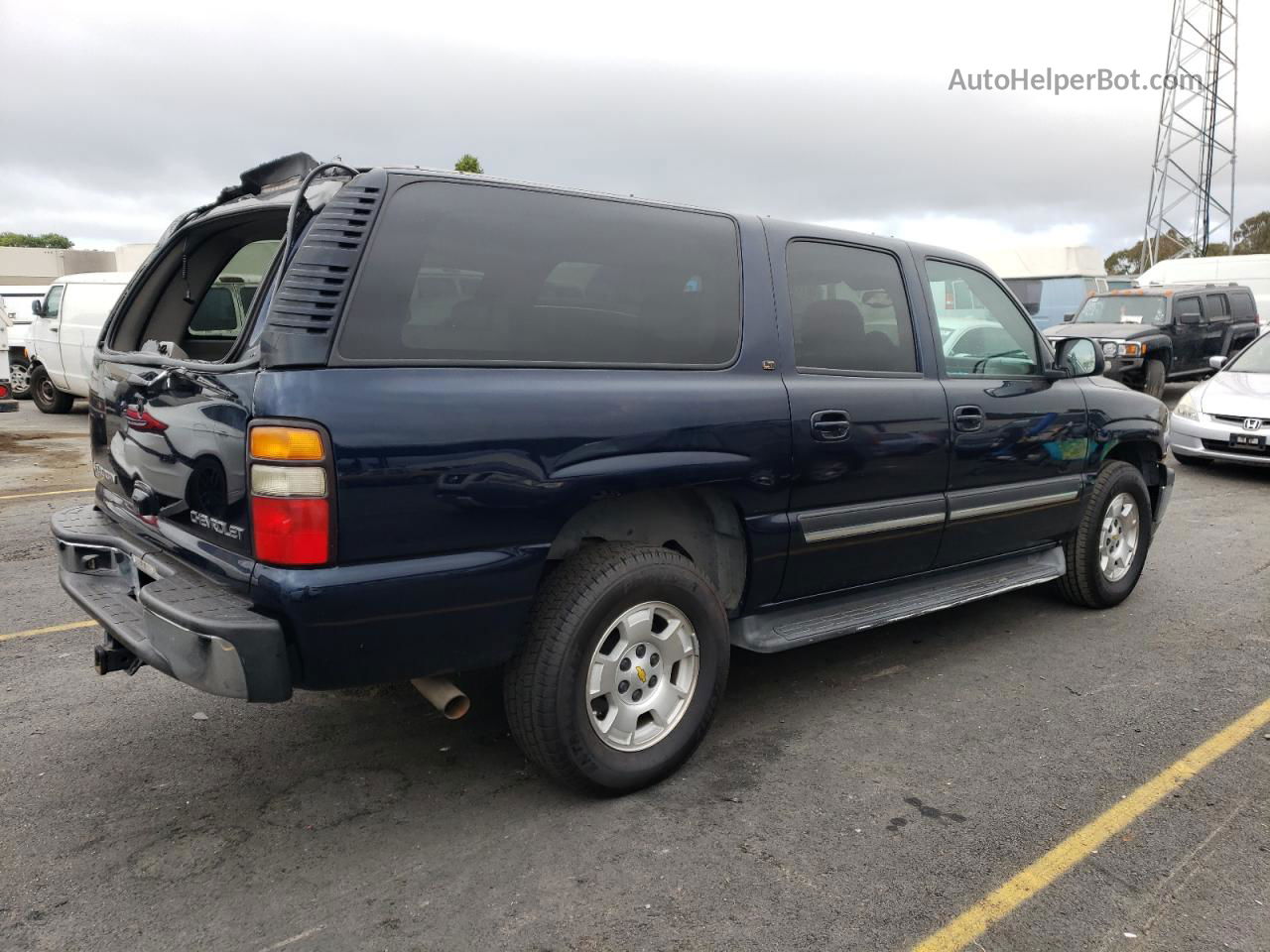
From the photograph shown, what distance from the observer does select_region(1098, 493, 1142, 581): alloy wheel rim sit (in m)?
5.06

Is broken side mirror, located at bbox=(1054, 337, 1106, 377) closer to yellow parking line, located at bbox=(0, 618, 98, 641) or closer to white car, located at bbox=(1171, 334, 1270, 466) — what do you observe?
yellow parking line, located at bbox=(0, 618, 98, 641)

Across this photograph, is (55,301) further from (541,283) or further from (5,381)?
(541,283)

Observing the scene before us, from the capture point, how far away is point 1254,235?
207 ft

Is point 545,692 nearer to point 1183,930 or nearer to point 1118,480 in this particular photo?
point 1183,930

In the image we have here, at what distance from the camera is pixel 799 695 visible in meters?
3.97

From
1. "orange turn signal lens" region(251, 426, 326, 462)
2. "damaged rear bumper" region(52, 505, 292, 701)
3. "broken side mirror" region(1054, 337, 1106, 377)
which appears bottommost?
"damaged rear bumper" region(52, 505, 292, 701)

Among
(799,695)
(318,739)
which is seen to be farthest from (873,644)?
(318,739)

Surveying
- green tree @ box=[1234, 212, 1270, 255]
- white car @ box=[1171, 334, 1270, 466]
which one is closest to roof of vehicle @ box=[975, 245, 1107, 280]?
white car @ box=[1171, 334, 1270, 466]

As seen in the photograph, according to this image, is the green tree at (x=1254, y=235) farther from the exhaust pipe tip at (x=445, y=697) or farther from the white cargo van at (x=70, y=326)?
the exhaust pipe tip at (x=445, y=697)

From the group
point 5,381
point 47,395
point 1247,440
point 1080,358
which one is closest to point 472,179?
point 1080,358

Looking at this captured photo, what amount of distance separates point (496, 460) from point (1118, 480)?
3.70 metres

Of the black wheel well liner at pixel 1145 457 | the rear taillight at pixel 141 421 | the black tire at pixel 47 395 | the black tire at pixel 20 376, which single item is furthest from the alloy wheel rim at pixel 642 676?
the black tire at pixel 20 376

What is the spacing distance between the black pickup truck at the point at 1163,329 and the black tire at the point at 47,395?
14.7 meters

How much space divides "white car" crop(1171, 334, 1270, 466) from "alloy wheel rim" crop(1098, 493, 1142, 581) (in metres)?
4.79
